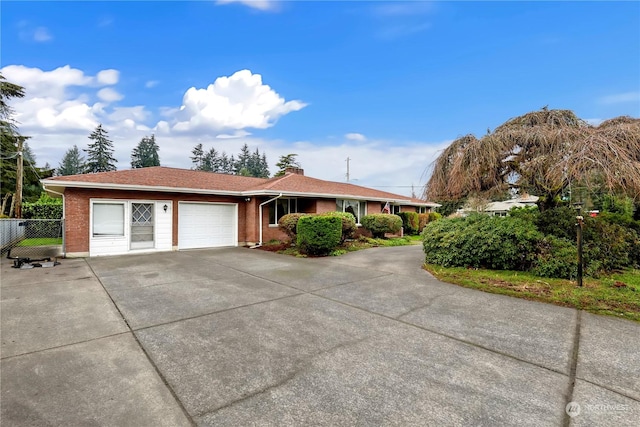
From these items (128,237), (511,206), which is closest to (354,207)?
(128,237)

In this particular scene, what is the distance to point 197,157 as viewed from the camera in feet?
193

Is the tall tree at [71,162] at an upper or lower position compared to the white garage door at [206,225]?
upper

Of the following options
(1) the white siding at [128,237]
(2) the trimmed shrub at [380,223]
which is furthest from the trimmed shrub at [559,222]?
(1) the white siding at [128,237]

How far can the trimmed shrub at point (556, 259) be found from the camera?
6.34 metres

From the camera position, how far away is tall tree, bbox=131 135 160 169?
50.4 meters

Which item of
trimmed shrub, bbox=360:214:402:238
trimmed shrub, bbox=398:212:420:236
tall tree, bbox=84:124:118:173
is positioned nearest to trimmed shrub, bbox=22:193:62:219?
trimmed shrub, bbox=360:214:402:238

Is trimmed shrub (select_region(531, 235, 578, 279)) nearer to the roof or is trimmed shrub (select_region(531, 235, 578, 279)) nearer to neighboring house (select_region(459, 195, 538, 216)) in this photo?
neighboring house (select_region(459, 195, 538, 216))

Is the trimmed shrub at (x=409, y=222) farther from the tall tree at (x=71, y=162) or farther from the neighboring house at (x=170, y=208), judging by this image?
the tall tree at (x=71, y=162)

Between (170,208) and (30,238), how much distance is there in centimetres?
1010

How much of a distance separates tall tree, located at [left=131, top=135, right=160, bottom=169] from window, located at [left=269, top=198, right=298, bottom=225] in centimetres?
4514

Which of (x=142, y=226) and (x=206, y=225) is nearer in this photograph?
(x=142, y=226)

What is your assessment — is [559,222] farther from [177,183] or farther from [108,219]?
[108,219]

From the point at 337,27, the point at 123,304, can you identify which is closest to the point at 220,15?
the point at 337,27

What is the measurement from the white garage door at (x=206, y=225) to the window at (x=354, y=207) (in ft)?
17.7
